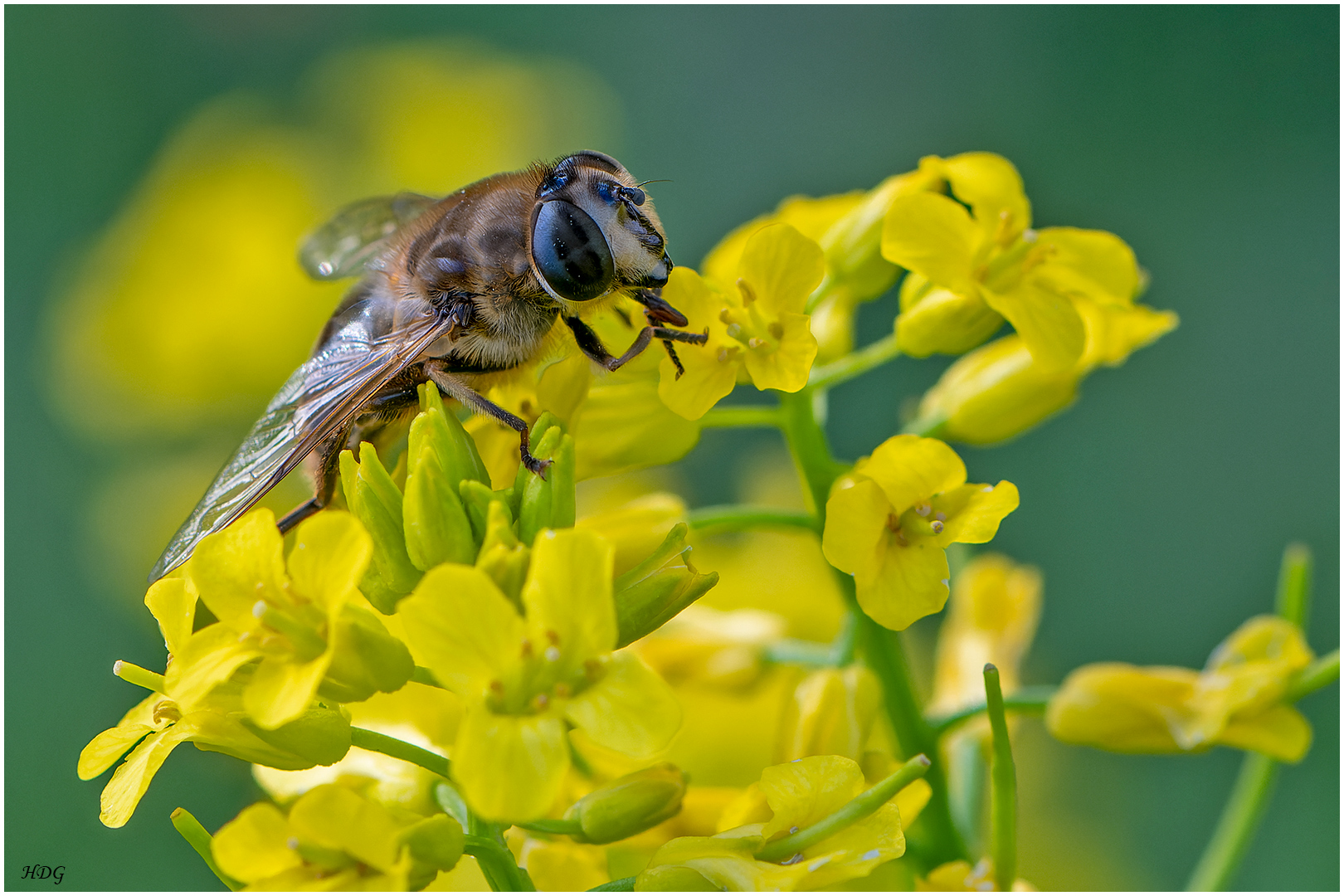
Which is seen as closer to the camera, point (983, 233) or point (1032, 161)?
point (983, 233)

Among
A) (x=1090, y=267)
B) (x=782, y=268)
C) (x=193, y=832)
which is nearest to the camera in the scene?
(x=193, y=832)

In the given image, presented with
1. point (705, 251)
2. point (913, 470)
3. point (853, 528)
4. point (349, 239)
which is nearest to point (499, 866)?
point (853, 528)

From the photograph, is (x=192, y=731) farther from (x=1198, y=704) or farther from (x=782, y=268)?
(x=1198, y=704)

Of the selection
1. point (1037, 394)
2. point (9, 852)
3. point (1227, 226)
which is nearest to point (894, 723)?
point (1037, 394)

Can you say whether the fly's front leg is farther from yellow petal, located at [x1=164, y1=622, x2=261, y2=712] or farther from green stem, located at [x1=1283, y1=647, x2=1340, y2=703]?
green stem, located at [x1=1283, y1=647, x2=1340, y2=703]

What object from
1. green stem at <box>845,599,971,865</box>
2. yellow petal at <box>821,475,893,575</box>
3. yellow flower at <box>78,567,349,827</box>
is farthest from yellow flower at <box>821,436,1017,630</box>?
yellow flower at <box>78,567,349,827</box>

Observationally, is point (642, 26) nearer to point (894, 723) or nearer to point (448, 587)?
point (894, 723)

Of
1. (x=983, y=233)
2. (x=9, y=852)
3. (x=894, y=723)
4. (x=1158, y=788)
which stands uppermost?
(x=983, y=233)
